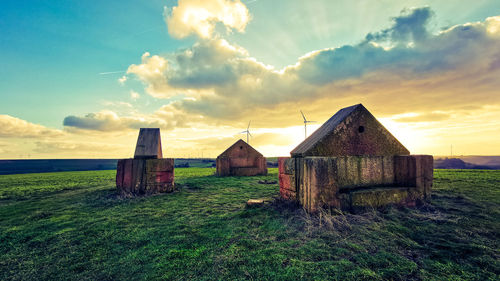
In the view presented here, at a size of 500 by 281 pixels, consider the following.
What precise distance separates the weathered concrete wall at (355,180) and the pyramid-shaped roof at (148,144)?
28.3 ft

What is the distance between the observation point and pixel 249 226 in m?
5.05

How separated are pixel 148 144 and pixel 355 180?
38.4 ft

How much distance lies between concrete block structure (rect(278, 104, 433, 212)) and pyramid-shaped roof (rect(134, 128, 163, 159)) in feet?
→ 28.3

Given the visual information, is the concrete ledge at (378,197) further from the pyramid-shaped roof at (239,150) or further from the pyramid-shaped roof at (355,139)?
the pyramid-shaped roof at (239,150)

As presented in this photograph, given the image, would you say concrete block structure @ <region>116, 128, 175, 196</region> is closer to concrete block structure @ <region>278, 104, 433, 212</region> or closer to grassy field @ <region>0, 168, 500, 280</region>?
grassy field @ <region>0, 168, 500, 280</region>

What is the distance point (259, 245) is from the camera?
153 inches

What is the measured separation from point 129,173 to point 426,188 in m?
13.0

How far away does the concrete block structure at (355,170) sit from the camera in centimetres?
556

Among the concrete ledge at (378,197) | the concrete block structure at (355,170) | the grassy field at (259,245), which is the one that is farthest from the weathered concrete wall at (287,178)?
the concrete ledge at (378,197)

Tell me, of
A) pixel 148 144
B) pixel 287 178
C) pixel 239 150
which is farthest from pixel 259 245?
pixel 239 150

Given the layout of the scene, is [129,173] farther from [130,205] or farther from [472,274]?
[472,274]

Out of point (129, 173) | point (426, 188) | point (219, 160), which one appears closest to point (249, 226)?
point (426, 188)

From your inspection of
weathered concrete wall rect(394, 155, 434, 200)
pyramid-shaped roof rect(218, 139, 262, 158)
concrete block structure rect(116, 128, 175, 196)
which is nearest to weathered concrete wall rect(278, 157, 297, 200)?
weathered concrete wall rect(394, 155, 434, 200)

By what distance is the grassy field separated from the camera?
118 inches
